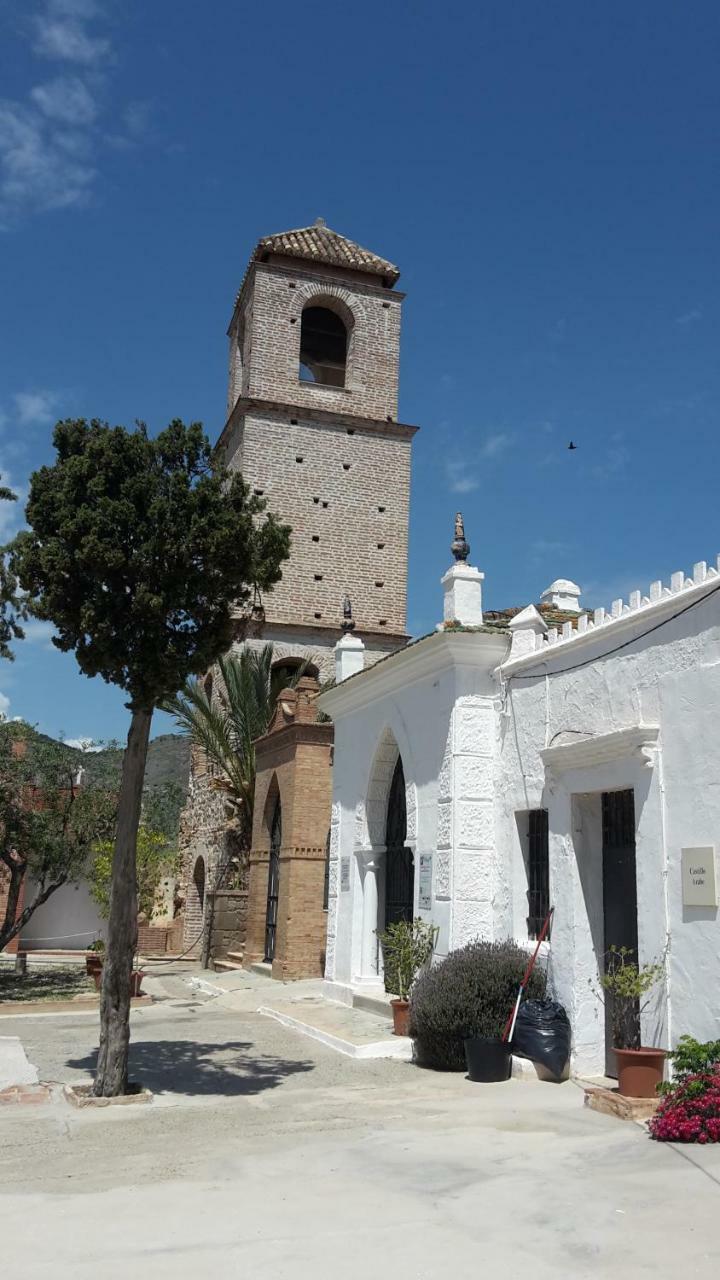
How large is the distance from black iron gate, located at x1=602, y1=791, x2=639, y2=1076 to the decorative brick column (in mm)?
9116

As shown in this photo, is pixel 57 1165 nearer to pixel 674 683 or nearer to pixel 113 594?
pixel 113 594

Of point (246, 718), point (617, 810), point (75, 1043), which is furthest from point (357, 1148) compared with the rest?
point (246, 718)

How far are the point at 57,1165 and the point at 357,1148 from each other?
198 centimetres

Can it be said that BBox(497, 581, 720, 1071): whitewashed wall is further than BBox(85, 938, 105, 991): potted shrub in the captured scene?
No

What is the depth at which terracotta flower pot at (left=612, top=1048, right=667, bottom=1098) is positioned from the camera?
819 cm

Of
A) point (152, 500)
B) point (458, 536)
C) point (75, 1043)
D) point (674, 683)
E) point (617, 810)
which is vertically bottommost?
point (75, 1043)

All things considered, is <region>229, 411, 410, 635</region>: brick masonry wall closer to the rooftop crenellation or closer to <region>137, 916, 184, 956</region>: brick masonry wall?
<region>137, 916, 184, 956</region>: brick masonry wall

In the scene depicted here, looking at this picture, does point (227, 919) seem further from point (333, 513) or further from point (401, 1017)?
point (401, 1017)

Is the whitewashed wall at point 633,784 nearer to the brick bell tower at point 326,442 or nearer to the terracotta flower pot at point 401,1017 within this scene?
the terracotta flower pot at point 401,1017

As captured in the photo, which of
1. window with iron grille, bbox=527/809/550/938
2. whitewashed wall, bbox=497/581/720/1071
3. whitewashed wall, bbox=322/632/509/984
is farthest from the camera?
whitewashed wall, bbox=322/632/509/984

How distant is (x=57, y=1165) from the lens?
270 inches

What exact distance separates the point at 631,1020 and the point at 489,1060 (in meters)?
1.40

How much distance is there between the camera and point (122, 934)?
30.2ft

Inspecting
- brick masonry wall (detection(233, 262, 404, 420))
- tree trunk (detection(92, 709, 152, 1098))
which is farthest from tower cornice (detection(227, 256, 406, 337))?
tree trunk (detection(92, 709, 152, 1098))
